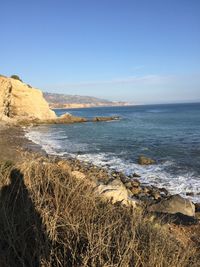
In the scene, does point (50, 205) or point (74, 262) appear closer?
point (74, 262)

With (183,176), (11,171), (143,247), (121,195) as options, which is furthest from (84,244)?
(183,176)

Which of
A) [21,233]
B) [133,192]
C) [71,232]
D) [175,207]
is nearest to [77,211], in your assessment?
[71,232]

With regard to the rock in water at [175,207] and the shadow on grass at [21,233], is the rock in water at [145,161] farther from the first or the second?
the shadow on grass at [21,233]

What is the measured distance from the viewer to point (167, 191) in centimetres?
1388

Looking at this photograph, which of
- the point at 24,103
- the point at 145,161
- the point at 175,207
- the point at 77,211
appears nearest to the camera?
the point at 77,211

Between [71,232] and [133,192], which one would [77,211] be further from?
[133,192]

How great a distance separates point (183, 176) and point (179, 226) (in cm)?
863

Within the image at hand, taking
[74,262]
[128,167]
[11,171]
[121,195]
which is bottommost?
[128,167]

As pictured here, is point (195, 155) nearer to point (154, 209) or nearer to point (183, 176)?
point (183, 176)

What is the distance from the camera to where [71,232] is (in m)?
4.30

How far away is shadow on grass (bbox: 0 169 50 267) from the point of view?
409 cm

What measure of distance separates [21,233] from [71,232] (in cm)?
77

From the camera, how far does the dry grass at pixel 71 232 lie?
3.57m

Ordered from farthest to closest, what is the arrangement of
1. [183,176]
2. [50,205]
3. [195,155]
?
[195,155] < [183,176] < [50,205]
